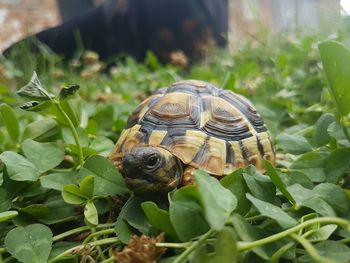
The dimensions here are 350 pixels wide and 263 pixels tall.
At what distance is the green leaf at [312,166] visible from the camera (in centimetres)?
58

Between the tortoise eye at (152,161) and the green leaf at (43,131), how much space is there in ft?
0.79

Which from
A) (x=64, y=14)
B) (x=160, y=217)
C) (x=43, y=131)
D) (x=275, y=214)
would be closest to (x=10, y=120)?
(x=43, y=131)

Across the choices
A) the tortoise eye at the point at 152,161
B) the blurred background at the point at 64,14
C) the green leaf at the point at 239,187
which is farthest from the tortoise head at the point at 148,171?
the blurred background at the point at 64,14

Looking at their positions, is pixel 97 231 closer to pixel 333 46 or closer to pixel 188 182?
pixel 188 182

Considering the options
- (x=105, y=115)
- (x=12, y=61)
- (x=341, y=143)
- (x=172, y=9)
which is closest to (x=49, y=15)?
(x=172, y=9)

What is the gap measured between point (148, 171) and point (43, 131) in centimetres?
26

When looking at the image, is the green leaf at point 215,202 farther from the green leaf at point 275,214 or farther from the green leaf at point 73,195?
the green leaf at point 73,195

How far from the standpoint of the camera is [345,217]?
0.48 m

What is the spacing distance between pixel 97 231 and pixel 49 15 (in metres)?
3.35

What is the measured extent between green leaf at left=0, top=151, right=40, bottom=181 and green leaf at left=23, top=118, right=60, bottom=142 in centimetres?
14

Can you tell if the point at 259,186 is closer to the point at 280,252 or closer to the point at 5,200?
the point at 280,252

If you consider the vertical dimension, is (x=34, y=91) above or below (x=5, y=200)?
above

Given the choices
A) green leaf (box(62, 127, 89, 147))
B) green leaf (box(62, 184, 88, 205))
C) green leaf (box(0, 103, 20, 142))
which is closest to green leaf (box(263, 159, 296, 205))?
green leaf (box(62, 184, 88, 205))

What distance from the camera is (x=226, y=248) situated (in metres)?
0.35
